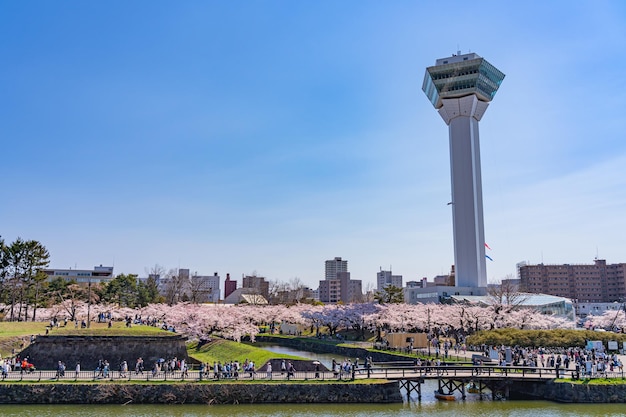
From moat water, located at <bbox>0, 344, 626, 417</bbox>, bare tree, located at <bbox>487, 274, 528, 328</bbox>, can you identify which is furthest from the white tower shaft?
moat water, located at <bbox>0, 344, 626, 417</bbox>

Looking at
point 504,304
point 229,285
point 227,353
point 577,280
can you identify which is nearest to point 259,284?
point 229,285

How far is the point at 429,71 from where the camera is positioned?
109m

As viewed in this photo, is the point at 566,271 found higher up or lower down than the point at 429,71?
lower down

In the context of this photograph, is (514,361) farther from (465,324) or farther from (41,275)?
(41,275)

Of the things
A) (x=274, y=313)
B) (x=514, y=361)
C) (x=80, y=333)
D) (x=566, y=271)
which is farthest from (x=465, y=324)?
(x=566, y=271)

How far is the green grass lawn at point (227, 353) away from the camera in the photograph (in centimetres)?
4644

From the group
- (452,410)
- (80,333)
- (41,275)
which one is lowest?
(452,410)

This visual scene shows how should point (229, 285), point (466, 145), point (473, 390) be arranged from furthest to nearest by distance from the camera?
point (229, 285), point (466, 145), point (473, 390)

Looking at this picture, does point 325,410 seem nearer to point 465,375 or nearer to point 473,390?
point 465,375

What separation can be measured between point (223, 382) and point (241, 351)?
1813 cm

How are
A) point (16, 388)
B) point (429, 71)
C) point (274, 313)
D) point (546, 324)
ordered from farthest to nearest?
point (429, 71) → point (274, 313) → point (546, 324) → point (16, 388)

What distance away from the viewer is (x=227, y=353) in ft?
176

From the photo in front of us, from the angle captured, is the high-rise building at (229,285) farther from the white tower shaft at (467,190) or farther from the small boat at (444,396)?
the small boat at (444,396)

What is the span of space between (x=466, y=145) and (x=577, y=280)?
84274 mm
